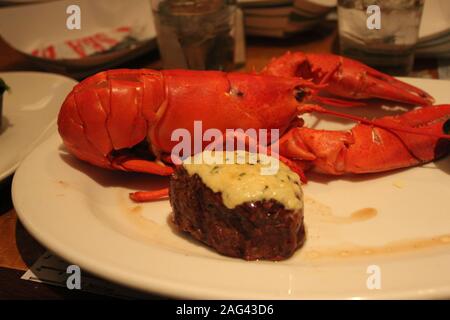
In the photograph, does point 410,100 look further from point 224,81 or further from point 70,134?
point 70,134

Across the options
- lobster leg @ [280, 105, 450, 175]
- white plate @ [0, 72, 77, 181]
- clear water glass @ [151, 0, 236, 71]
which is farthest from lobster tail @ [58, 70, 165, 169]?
clear water glass @ [151, 0, 236, 71]

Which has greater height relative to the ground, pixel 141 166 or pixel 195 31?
pixel 195 31

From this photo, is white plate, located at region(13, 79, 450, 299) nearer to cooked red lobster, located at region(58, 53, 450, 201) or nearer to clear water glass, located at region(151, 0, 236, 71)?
cooked red lobster, located at region(58, 53, 450, 201)

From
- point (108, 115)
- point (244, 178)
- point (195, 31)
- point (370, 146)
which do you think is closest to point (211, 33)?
point (195, 31)

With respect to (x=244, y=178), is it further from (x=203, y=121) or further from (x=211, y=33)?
(x=211, y=33)

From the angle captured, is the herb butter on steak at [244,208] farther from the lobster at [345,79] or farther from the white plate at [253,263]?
the lobster at [345,79]

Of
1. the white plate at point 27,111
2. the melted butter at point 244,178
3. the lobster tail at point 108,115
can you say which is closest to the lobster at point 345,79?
the lobster tail at point 108,115
